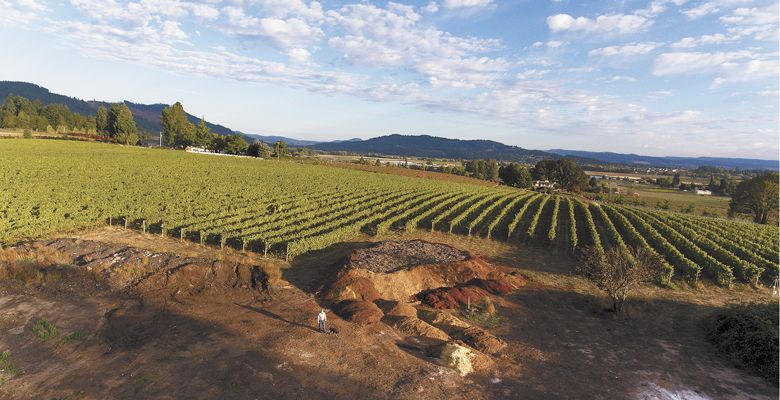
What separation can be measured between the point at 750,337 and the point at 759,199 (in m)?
80.1

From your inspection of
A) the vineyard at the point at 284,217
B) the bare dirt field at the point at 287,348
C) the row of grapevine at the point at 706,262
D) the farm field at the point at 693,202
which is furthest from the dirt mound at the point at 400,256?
the farm field at the point at 693,202

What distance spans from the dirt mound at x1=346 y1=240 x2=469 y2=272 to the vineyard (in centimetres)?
486

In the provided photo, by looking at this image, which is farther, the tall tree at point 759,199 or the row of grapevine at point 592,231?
the tall tree at point 759,199

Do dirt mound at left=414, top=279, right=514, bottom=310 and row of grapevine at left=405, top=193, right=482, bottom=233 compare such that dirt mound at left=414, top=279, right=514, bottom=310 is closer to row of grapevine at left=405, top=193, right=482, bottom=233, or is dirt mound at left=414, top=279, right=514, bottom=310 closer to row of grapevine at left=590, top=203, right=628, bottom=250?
row of grapevine at left=405, top=193, right=482, bottom=233

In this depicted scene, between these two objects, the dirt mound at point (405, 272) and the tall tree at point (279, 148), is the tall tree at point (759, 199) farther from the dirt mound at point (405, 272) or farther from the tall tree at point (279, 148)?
the tall tree at point (279, 148)

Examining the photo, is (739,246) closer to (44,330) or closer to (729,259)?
(729,259)

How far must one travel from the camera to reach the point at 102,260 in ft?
68.2

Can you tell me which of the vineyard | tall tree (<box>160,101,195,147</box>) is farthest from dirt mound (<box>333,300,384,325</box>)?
tall tree (<box>160,101,195,147</box>)

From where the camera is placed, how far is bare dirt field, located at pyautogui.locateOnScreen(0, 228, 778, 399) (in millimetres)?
12516

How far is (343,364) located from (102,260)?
15.6 m

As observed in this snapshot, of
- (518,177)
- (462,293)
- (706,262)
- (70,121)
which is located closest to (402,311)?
(462,293)

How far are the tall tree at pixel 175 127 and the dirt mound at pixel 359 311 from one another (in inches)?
4526

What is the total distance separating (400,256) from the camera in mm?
26625

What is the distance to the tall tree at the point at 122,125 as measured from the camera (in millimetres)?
107812
